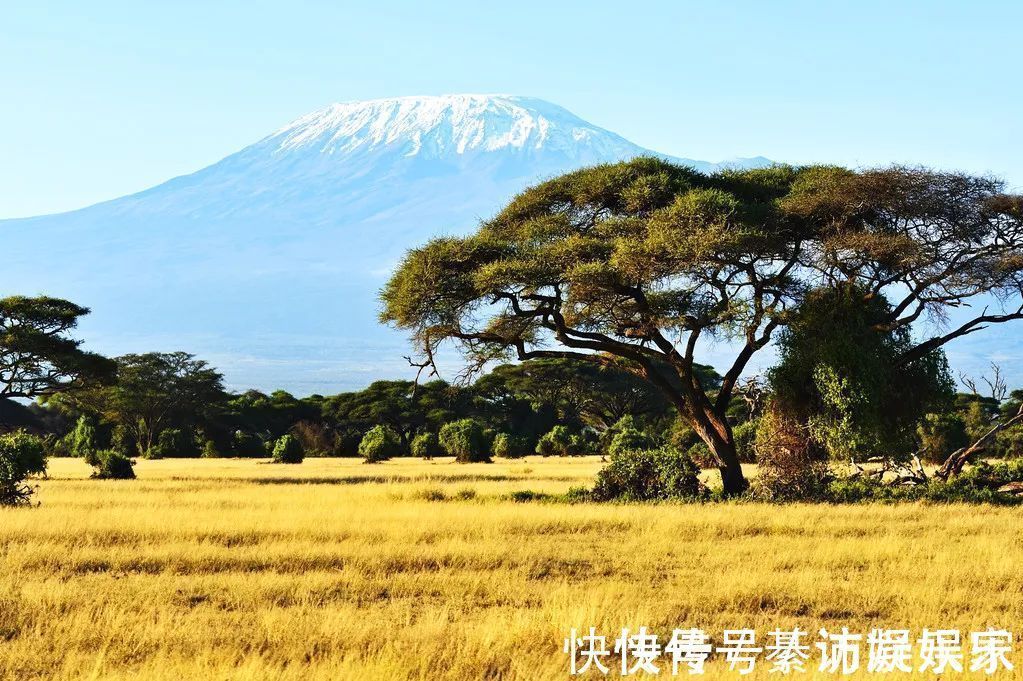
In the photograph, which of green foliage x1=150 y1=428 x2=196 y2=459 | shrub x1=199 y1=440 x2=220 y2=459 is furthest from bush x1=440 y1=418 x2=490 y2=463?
green foliage x1=150 y1=428 x2=196 y2=459

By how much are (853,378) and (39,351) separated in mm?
29463

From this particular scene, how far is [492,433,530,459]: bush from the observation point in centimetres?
5700

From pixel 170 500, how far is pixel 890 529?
14.9 metres

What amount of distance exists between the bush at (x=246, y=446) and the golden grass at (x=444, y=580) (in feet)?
138

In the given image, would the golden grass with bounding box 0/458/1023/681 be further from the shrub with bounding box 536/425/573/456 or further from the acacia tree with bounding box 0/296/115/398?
the shrub with bounding box 536/425/573/456

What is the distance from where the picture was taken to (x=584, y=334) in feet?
85.7

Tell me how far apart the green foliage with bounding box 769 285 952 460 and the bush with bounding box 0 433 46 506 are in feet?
55.3

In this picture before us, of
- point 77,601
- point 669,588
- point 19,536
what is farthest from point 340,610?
point 19,536

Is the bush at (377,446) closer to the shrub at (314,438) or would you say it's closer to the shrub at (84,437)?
the shrub at (314,438)

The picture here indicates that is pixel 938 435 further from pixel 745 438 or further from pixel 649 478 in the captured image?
pixel 649 478

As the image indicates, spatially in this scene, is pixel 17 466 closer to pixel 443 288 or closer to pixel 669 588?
pixel 443 288

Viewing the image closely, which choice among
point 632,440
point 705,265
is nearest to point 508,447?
point 632,440

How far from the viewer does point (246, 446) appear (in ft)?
211

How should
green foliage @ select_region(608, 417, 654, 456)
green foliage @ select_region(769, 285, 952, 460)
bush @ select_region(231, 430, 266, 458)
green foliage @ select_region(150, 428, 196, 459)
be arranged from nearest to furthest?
green foliage @ select_region(769, 285, 952, 460), green foliage @ select_region(608, 417, 654, 456), green foliage @ select_region(150, 428, 196, 459), bush @ select_region(231, 430, 266, 458)
